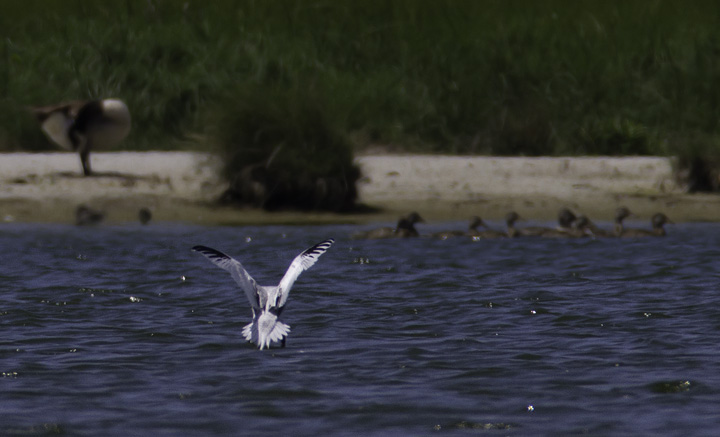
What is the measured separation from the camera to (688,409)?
7.09 m

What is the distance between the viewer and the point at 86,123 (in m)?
17.7

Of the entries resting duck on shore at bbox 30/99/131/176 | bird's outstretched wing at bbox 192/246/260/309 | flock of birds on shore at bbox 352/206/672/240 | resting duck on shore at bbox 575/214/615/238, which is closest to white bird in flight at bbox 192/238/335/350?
bird's outstretched wing at bbox 192/246/260/309

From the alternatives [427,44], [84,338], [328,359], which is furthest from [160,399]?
[427,44]

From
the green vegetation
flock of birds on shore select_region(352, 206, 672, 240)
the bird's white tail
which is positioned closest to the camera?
the bird's white tail

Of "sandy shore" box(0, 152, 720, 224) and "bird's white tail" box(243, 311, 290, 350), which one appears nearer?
"bird's white tail" box(243, 311, 290, 350)

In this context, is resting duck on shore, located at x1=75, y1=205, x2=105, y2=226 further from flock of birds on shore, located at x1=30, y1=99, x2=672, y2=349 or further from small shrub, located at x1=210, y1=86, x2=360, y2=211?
small shrub, located at x1=210, y1=86, x2=360, y2=211

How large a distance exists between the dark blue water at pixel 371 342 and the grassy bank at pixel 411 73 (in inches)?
161

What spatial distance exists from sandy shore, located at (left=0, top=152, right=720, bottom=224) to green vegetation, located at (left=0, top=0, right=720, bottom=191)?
60 centimetres

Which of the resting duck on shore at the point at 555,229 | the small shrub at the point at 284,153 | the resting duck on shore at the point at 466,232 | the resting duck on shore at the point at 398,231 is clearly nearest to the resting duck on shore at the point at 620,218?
the resting duck on shore at the point at 555,229

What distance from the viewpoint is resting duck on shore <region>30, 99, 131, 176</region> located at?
57.9ft

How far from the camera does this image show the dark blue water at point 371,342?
22.9 feet

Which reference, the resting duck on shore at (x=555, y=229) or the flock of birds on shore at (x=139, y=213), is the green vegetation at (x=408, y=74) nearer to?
the flock of birds on shore at (x=139, y=213)

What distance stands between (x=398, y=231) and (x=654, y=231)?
3.10 metres

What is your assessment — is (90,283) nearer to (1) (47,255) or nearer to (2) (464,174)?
(1) (47,255)
